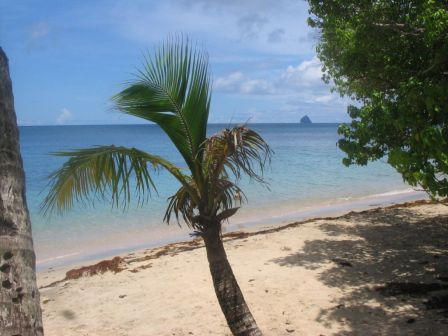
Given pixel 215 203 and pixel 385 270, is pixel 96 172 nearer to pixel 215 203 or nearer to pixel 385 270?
pixel 215 203

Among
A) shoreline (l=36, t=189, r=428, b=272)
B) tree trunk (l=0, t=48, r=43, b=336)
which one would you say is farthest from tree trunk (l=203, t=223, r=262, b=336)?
shoreline (l=36, t=189, r=428, b=272)

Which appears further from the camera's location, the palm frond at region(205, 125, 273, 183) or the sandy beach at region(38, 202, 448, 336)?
the sandy beach at region(38, 202, 448, 336)

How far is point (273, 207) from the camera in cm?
2103

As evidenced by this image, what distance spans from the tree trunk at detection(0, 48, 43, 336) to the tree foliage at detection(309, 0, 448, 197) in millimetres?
3482

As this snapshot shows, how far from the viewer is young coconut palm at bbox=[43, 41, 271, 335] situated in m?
4.52

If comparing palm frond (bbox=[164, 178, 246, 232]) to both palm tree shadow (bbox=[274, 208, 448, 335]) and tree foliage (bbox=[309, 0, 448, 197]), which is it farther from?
palm tree shadow (bbox=[274, 208, 448, 335])

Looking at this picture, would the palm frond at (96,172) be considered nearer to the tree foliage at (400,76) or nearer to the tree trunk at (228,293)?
the tree trunk at (228,293)

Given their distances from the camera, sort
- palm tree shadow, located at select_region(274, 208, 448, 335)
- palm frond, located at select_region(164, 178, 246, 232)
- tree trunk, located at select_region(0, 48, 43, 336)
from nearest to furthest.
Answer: tree trunk, located at select_region(0, 48, 43, 336) < palm frond, located at select_region(164, 178, 246, 232) < palm tree shadow, located at select_region(274, 208, 448, 335)

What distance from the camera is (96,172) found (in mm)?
4590

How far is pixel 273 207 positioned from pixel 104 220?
7.34 metres

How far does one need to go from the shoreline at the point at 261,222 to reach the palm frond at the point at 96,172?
28.8 feet

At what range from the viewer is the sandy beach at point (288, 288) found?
264 inches

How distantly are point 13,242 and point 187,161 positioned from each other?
2.51m

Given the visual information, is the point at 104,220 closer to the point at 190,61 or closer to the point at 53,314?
the point at 53,314
